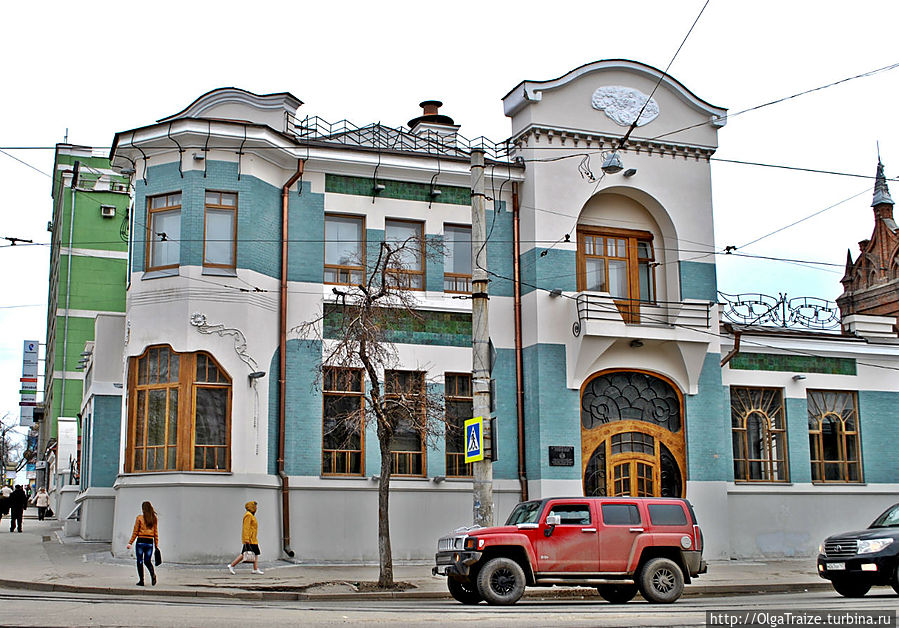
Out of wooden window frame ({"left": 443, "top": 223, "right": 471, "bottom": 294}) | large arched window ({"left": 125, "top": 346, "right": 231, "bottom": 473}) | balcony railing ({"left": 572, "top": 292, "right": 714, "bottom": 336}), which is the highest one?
wooden window frame ({"left": 443, "top": 223, "right": 471, "bottom": 294})

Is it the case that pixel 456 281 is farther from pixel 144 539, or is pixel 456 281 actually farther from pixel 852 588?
pixel 852 588

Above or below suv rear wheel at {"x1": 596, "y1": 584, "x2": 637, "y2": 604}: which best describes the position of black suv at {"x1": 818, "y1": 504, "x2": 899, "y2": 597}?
above

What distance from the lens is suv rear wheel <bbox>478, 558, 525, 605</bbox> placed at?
16359 mm

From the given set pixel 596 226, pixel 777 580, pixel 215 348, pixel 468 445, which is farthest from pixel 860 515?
pixel 215 348

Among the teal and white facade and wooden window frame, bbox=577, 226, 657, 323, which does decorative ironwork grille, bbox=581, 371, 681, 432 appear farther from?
wooden window frame, bbox=577, 226, 657, 323

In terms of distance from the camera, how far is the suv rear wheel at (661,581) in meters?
17.1

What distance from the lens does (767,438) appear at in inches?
1125

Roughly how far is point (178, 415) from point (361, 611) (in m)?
9.77

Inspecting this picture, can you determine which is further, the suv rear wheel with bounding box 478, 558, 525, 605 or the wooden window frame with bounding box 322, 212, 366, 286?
the wooden window frame with bounding box 322, 212, 366, 286

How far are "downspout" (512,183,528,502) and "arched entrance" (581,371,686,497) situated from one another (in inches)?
61.3

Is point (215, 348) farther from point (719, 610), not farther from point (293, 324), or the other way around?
point (719, 610)

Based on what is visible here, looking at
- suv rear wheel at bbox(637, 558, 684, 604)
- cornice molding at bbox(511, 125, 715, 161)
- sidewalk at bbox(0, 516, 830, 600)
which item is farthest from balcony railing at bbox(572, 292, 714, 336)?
suv rear wheel at bbox(637, 558, 684, 604)

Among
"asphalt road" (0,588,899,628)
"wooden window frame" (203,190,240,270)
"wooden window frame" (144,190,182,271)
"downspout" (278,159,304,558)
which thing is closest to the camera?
"asphalt road" (0,588,899,628)

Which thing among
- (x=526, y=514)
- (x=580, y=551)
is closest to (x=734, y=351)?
(x=526, y=514)
